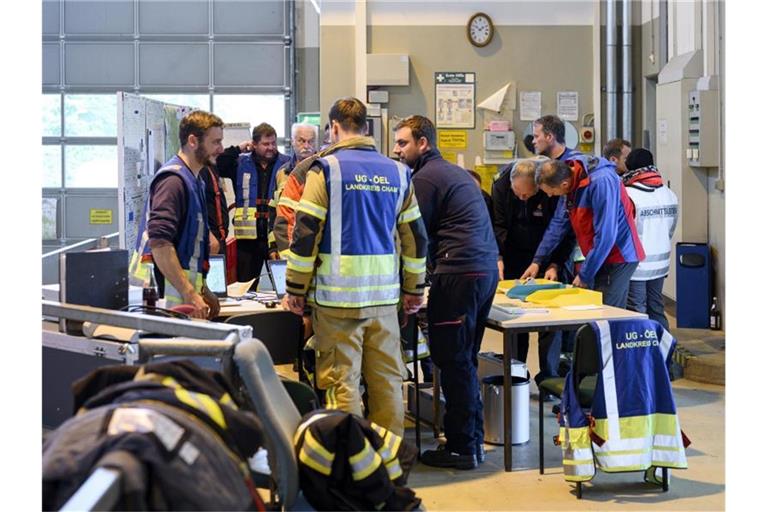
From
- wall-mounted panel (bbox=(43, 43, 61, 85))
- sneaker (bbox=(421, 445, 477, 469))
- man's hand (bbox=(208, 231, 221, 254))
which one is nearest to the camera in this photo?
sneaker (bbox=(421, 445, 477, 469))

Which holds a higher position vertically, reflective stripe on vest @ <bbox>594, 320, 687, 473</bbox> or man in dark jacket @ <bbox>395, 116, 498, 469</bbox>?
man in dark jacket @ <bbox>395, 116, 498, 469</bbox>

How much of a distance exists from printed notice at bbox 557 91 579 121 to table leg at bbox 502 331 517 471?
6.10 m

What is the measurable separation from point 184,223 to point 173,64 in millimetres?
9473

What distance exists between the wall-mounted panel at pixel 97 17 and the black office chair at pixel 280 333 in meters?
9.64

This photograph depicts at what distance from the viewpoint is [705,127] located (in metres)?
8.88

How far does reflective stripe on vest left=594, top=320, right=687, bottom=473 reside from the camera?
16.0 feet

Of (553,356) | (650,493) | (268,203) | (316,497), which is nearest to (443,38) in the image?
(268,203)

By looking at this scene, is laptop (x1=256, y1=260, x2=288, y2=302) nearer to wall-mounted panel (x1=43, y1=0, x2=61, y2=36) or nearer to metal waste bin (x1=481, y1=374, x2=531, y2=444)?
metal waste bin (x1=481, y1=374, x2=531, y2=444)

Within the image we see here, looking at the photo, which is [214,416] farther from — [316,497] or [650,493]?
[650,493]

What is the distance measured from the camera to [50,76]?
1410 cm

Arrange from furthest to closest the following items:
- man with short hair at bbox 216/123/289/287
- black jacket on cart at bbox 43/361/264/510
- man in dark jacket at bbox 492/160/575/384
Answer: man with short hair at bbox 216/123/289/287, man in dark jacket at bbox 492/160/575/384, black jacket on cart at bbox 43/361/264/510

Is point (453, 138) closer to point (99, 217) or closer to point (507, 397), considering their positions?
point (99, 217)

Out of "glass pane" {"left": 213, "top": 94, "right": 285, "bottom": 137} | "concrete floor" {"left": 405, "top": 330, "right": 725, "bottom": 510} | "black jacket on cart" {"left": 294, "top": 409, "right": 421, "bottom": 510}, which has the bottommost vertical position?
"concrete floor" {"left": 405, "top": 330, "right": 725, "bottom": 510}

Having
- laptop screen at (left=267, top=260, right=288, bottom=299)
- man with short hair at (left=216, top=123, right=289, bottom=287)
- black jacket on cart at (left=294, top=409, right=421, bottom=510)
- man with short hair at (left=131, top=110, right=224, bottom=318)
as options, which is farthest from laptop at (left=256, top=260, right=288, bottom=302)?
black jacket on cart at (left=294, top=409, right=421, bottom=510)
